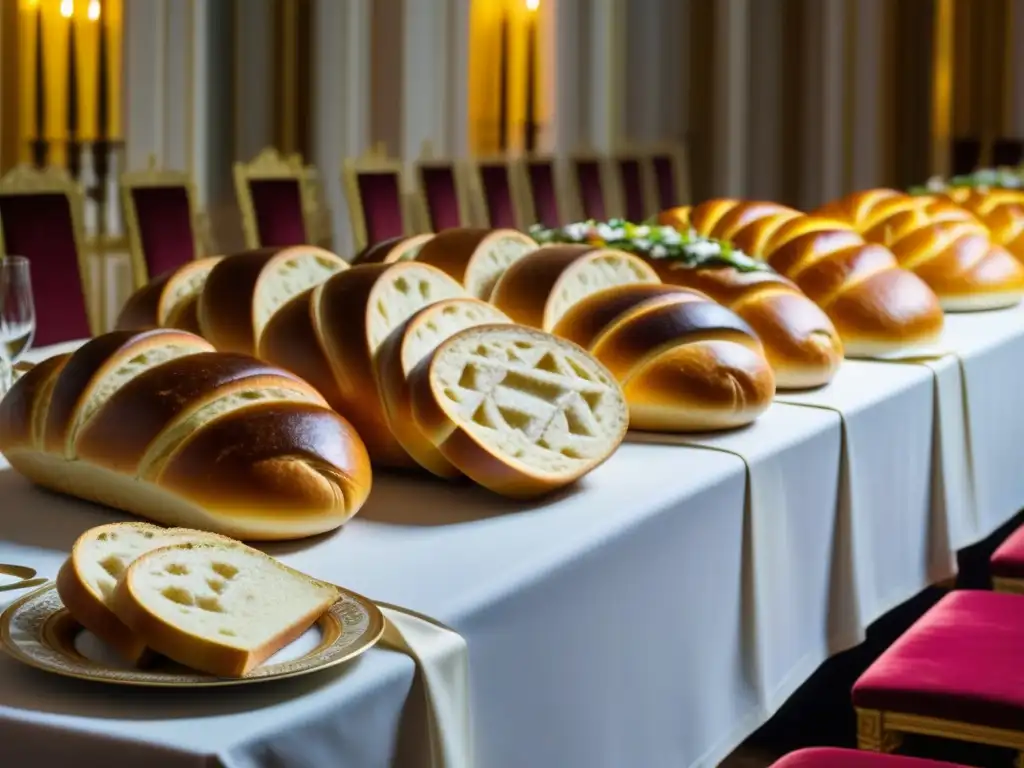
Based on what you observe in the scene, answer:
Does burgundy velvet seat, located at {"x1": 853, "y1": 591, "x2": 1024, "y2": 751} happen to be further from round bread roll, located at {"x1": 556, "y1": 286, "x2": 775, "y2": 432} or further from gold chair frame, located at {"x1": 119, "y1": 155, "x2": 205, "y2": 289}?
gold chair frame, located at {"x1": 119, "y1": 155, "x2": 205, "y2": 289}

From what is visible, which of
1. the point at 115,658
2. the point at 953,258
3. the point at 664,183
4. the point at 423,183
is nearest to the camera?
the point at 115,658

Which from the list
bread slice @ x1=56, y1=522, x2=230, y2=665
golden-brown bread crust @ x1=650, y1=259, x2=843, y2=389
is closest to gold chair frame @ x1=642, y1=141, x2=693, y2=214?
golden-brown bread crust @ x1=650, y1=259, x2=843, y2=389

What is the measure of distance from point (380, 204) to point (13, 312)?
3.94 meters

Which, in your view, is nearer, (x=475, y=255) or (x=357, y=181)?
(x=475, y=255)

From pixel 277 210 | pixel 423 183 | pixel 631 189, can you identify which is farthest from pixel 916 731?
pixel 631 189

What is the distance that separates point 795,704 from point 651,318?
1318 millimetres

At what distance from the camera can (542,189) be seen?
6984 millimetres

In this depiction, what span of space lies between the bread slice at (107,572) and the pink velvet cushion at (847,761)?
725 mm

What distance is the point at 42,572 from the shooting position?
1287 mm

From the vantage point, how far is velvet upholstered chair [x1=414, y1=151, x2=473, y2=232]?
6.12m

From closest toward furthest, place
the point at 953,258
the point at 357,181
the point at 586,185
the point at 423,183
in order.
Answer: the point at 953,258 < the point at 357,181 < the point at 423,183 < the point at 586,185

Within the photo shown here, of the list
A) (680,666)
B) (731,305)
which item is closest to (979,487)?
(731,305)

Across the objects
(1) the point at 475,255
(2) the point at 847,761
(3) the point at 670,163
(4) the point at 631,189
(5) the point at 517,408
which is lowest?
(2) the point at 847,761

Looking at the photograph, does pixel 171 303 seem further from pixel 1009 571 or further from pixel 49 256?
pixel 49 256
